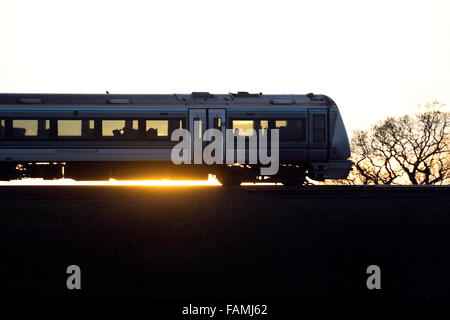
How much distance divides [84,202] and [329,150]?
10.1m

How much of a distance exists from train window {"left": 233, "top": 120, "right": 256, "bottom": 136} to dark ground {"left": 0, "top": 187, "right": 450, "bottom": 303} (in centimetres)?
508

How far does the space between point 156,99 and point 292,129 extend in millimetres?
5378

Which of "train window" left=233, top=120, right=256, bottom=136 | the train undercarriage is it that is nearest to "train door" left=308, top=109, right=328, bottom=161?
the train undercarriage

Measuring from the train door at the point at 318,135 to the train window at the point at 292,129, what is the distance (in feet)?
0.92

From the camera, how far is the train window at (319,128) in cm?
2333

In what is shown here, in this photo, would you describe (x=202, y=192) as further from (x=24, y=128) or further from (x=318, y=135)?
(x=24, y=128)

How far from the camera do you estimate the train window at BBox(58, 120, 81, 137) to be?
22.8 m

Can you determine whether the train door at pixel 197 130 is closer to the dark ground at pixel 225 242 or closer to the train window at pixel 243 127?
the train window at pixel 243 127

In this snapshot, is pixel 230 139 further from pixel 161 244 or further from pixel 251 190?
pixel 161 244

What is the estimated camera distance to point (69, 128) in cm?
2280

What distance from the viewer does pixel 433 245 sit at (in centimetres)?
1855

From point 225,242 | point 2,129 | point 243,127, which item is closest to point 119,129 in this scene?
point 2,129
